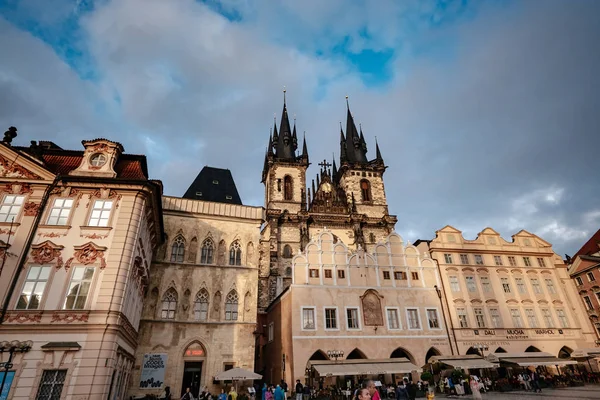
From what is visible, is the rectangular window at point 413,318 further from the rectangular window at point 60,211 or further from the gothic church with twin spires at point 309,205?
the rectangular window at point 60,211

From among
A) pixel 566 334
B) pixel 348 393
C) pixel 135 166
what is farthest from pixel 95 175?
pixel 566 334

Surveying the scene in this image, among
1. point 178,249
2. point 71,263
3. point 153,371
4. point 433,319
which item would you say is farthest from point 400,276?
point 71,263

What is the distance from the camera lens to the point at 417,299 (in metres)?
28.7

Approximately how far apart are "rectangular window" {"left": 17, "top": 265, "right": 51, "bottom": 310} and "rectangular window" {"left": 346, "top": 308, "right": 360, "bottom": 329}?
1881 centimetres

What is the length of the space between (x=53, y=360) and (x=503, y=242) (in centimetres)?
3662

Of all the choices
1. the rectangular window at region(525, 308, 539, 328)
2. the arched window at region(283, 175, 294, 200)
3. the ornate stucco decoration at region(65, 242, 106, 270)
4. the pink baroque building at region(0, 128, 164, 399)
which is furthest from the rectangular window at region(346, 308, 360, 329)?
the arched window at region(283, 175, 294, 200)

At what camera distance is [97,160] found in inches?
778

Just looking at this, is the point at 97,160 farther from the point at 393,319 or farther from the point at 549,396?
the point at 549,396

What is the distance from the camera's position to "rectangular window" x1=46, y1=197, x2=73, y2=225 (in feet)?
58.7

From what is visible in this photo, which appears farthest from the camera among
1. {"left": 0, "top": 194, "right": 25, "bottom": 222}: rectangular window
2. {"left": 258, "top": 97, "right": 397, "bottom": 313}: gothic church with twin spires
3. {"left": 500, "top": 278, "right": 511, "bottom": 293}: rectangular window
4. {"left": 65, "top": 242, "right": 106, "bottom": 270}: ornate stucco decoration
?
{"left": 258, "top": 97, "right": 397, "bottom": 313}: gothic church with twin spires

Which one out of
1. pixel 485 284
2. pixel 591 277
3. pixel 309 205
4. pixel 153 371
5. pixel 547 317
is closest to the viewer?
pixel 153 371

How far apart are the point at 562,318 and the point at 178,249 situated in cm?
3445

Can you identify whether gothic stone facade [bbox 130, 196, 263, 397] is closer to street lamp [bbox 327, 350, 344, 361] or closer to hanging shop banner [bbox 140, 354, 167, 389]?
→ hanging shop banner [bbox 140, 354, 167, 389]

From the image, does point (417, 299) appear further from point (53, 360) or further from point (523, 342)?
point (53, 360)
